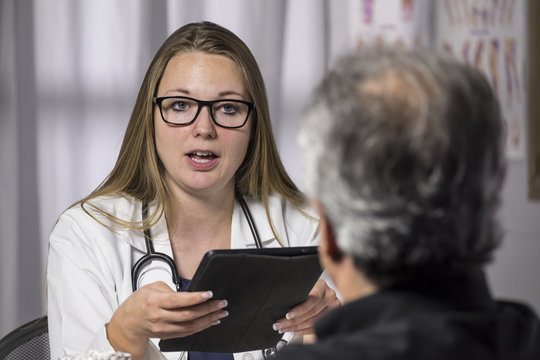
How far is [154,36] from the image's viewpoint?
268 centimetres

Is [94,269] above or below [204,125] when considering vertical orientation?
below

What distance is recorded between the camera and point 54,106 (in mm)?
2592

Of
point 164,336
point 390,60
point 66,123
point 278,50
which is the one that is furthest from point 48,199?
point 390,60

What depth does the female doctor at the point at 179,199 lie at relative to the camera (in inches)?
61.0

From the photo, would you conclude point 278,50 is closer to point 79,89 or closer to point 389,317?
point 79,89

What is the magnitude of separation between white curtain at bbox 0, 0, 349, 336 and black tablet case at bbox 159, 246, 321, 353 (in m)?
1.37

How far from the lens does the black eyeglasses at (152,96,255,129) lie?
1.63 m

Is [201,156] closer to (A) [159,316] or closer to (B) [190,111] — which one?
(B) [190,111]

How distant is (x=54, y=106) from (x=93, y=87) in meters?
0.16

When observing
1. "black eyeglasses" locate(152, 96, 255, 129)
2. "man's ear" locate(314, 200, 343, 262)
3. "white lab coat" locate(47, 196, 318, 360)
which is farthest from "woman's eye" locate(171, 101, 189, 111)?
"man's ear" locate(314, 200, 343, 262)

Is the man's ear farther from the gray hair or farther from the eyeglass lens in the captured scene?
the eyeglass lens

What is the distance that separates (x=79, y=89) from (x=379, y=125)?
2.13 metres

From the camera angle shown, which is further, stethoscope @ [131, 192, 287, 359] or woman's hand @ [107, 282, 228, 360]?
stethoscope @ [131, 192, 287, 359]

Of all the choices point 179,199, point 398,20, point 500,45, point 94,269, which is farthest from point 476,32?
point 94,269
